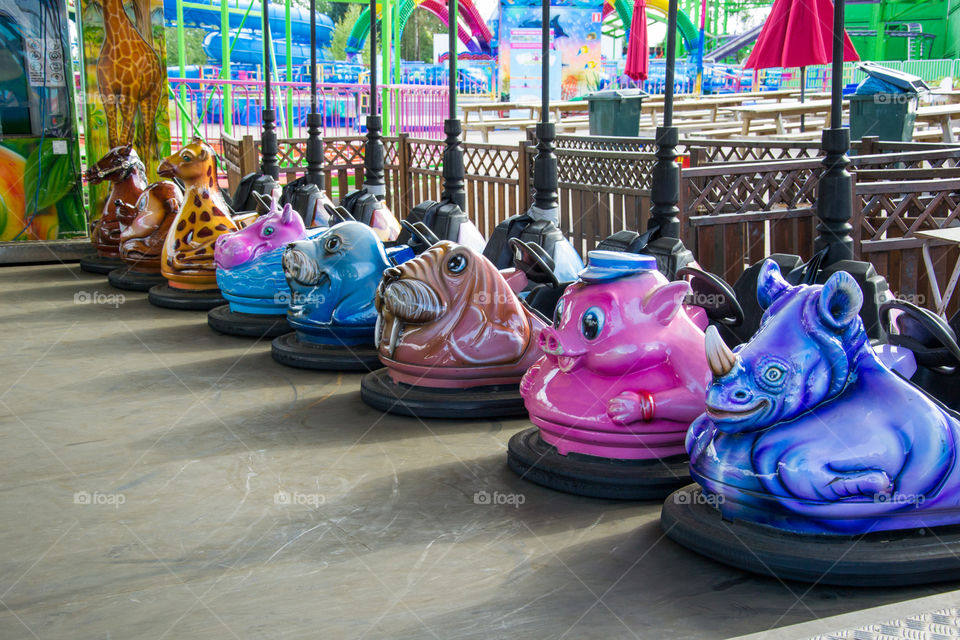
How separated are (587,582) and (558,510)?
0.47 metres

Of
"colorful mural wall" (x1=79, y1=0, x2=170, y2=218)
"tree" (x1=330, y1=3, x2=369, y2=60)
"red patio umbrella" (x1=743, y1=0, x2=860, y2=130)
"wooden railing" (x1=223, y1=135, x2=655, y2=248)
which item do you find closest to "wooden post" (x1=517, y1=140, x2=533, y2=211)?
"wooden railing" (x1=223, y1=135, x2=655, y2=248)

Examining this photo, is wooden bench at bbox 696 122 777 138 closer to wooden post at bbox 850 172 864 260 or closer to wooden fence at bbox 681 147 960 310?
wooden fence at bbox 681 147 960 310

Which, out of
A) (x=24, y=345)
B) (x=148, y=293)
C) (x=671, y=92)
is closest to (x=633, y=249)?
(x=671, y=92)

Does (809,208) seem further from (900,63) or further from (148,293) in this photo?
(900,63)

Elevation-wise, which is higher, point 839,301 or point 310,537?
point 839,301

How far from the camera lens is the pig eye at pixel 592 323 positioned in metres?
2.99

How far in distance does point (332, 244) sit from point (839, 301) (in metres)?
2.52

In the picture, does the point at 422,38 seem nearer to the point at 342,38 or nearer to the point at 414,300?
the point at 342,38

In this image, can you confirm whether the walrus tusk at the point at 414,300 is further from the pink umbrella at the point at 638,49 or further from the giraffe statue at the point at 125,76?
the pink umbrella at the point at 638,49

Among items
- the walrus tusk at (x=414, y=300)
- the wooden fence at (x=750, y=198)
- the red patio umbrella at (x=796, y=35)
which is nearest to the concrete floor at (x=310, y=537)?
the walrus tusk at (x=414, y=300)

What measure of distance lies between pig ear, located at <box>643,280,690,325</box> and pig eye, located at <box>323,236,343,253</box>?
1.78 meters

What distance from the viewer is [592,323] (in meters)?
3.00

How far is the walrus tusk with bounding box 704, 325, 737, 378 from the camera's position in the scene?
7.93 ft

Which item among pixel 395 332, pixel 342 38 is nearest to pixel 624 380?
pixel 395 332
